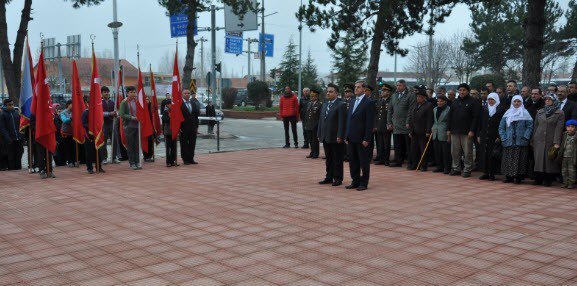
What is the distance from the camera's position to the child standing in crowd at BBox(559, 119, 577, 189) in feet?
31.4

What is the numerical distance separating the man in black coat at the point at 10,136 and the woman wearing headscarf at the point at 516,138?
10497 millimetres

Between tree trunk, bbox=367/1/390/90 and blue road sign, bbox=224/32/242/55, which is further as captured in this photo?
blue road sign, bbox=224/32/242/55

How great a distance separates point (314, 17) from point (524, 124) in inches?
291

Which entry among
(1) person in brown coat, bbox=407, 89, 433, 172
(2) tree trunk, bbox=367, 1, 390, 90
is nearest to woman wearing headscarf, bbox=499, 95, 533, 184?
(1) person in brown coat, bbox=407, 89, 433, 172

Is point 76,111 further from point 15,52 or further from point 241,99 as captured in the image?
point 241,99

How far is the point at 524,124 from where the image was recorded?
10.1 m

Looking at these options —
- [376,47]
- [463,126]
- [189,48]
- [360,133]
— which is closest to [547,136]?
[463,126]

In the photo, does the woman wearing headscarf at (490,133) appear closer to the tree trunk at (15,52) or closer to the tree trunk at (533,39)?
the tree trunk at (533,39)

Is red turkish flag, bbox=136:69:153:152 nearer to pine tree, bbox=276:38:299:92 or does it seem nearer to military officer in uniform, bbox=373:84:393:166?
military officer in uniform, bbox=373:84:393:166

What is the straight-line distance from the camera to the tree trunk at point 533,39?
1265cm

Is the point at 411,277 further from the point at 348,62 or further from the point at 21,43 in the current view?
the point at 348,62

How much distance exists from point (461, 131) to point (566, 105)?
1.96m

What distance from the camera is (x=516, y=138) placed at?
33.6 feet

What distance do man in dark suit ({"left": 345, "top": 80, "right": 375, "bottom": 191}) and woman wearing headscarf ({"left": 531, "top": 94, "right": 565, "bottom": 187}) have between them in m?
3.00
